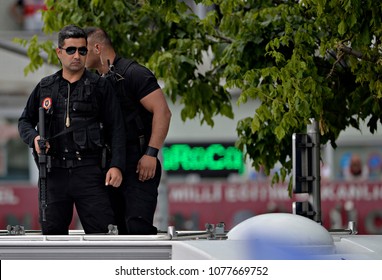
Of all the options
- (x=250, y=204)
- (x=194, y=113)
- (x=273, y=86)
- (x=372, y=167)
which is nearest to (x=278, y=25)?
(x=273, y=86)

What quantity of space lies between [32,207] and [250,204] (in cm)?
445

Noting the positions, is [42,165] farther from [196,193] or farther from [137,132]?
[196,193]

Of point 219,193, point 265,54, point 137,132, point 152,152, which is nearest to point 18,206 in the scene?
point 219,193

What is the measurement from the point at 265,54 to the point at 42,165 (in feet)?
11.3

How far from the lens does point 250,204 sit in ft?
102

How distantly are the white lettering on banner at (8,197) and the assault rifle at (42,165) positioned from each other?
2256 centimetres

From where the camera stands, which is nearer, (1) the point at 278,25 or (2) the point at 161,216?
(1) the point at 278,25

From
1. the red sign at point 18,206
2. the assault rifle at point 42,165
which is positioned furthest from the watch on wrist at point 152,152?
the red sign at point 18,206

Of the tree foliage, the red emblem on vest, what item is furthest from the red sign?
the red emblem on vest

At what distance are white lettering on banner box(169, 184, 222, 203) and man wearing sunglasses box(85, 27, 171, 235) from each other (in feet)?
68.8

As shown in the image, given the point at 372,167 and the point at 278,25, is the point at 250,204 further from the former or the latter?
the point at 278,25

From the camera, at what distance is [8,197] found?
105ft
